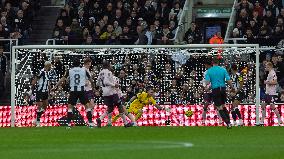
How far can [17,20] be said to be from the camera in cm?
4003

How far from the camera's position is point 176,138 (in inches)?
874

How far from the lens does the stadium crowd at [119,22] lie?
124 feet

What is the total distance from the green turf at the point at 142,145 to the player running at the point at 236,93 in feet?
17.8

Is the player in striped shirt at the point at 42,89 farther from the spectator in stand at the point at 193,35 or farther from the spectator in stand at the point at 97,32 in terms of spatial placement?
the spectator in stand at the point at 193,35

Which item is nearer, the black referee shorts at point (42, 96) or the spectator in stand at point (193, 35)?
the black referee shorts at point (42, 96)

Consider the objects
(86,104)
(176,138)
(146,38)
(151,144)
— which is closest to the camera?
(151,144)

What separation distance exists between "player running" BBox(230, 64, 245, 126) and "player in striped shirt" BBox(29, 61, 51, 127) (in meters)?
5.91

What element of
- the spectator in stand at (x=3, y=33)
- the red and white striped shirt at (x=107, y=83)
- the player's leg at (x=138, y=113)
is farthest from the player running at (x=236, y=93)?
the spectator in stand at (x=3, y=33)

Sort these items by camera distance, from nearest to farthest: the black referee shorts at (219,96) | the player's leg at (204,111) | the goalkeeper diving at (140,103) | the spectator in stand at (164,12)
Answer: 1. the black referee shorts at (219,96)
2. the player's leg at (204,111)
3. the goalkeeper diving at (140,103)
4. the spectator in stand at (164,12)

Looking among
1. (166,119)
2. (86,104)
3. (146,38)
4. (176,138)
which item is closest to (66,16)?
(146,38)

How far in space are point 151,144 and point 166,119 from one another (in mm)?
12702

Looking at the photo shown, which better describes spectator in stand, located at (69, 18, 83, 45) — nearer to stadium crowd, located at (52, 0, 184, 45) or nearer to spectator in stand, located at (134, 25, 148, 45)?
stadium crowd, located at (52, 0, 184, 45)

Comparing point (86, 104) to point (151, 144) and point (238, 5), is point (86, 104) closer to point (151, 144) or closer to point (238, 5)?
point (151, 144)

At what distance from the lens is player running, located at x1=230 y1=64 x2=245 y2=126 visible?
102ft
